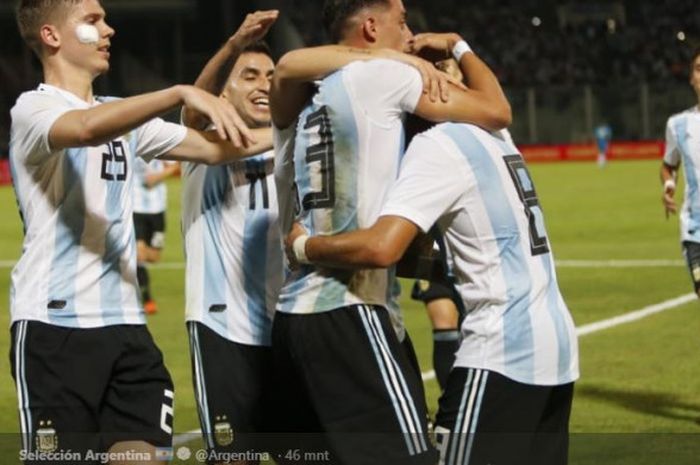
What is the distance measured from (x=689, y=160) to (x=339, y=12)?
6.48 metres

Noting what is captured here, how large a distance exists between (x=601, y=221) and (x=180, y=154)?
20.9 m

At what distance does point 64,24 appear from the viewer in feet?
19.8

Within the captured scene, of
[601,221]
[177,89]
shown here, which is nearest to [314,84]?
[177,89]

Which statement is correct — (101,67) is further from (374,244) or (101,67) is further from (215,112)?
(374,244)

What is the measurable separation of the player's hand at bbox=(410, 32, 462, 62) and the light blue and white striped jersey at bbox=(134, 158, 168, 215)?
12.6m

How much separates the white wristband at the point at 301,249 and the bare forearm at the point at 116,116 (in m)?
0.67

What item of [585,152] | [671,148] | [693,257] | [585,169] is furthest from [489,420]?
[585,152]

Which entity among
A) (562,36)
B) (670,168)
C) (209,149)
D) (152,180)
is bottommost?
(562,36)

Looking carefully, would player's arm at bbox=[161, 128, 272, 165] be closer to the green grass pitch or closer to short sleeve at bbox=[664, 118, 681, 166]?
→ the green grass pitch

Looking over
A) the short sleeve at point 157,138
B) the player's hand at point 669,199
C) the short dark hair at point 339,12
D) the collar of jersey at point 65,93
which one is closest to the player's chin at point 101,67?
the collar of jersey at point 65,93

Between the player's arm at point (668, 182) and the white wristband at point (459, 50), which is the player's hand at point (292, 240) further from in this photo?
the player's arm at point (668, 182)

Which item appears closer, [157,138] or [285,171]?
[285,171]

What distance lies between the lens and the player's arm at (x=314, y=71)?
17.4 feet

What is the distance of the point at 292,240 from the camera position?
5383 millimetres
